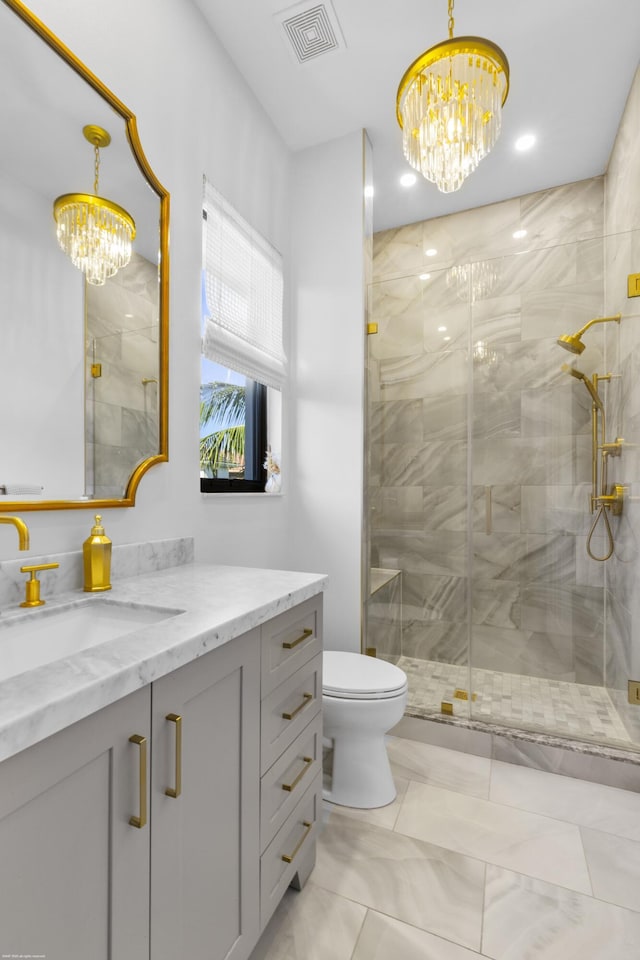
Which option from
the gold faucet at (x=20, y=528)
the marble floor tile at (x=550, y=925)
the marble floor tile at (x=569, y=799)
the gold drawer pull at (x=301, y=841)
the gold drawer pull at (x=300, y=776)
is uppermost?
the gold faucet at (x=20, y=528)

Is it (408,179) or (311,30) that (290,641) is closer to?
(311,30)

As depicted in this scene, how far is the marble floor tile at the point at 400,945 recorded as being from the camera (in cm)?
112

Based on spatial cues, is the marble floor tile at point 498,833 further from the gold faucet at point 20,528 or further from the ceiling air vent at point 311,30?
the ceiling air vent at point 311,30

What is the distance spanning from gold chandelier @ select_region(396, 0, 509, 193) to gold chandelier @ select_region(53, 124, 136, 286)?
94 cm

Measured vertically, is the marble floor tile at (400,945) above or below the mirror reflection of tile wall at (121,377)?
below

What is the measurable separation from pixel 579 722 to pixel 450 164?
223cm

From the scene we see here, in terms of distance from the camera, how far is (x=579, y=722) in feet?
6.58

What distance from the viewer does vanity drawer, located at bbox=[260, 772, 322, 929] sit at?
1065 millimetres

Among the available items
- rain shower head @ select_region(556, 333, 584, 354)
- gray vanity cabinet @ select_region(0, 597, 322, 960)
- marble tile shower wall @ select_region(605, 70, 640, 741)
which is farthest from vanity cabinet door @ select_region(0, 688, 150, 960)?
rain shower head @ select_region(556, 333, 584, 354)

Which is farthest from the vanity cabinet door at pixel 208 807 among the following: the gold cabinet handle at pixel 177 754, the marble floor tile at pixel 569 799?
the marble floor tile at pixel 569 799

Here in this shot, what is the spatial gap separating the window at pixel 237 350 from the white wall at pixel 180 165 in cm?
9

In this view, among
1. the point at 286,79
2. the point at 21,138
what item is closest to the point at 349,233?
the point at 286,79

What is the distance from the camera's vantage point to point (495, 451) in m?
2.42

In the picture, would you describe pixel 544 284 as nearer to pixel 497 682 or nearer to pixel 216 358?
pixel 216 358
